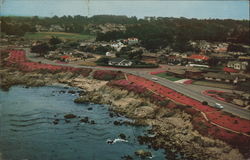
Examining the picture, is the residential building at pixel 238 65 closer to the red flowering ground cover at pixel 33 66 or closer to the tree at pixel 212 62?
the tree at pixel 212 62

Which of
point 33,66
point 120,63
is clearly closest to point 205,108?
point 120,63

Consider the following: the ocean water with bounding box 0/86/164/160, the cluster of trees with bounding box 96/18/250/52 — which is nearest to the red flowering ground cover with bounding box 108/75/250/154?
the ocean water with bounding box 0/86/164/160

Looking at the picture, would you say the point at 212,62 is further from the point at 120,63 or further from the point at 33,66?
the point at 33,66

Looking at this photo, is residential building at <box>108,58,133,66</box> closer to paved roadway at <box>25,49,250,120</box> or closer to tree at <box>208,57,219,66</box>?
paved roadway at <box>25,49,250,120</box>

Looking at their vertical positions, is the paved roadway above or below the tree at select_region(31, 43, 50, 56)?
below

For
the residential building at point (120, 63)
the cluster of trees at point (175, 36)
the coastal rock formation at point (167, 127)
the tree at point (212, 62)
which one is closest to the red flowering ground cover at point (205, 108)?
the coastal rock formation at point (167, 127)
